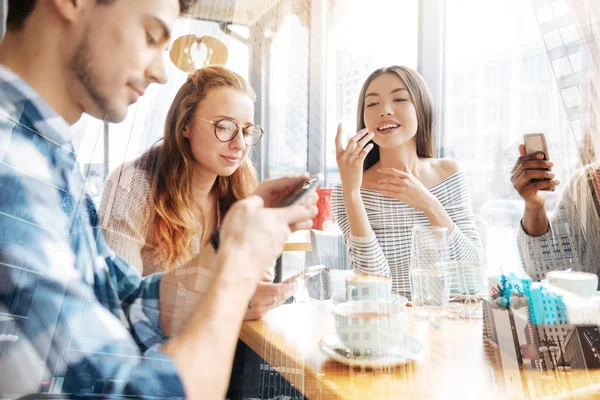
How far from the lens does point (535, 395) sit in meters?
0.46

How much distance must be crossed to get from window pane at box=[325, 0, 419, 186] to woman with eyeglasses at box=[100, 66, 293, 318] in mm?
130

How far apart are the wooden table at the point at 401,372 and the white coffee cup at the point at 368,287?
0.04 m

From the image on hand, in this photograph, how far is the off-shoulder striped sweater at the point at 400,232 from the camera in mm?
524

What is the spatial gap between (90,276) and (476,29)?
0.60 metres

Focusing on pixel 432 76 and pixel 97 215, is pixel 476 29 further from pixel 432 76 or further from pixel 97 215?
pixel 97 215

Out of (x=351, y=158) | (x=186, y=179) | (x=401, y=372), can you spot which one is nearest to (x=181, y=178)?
(x=186, y=179)

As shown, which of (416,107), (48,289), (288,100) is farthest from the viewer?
(416,107)

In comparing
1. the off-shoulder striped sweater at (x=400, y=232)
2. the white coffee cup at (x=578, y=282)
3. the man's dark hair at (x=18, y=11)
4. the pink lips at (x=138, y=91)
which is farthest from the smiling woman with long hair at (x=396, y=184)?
the man's dark hair at (x=18, y=11)

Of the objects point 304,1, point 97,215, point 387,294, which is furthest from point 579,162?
point 97,215

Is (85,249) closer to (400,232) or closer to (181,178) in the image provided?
(181,178)

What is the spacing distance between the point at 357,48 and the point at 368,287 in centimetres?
32

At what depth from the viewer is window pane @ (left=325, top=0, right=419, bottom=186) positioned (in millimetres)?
504

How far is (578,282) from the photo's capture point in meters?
0.54

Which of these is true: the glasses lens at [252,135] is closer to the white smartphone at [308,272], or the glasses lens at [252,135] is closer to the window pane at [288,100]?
the window pane at [288,100]
